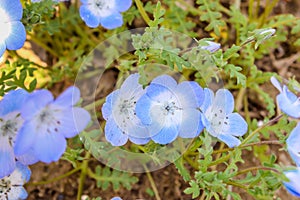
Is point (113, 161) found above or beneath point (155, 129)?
beneath

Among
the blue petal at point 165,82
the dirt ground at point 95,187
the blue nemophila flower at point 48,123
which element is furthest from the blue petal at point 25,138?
the dirt ground at point 95,187

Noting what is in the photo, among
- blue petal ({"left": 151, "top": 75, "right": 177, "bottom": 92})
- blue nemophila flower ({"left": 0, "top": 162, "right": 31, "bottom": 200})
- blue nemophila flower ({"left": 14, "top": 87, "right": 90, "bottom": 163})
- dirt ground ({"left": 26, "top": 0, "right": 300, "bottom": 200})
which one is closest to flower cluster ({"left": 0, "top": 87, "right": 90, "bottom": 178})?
blue nemophila flower ({"left": 14, "top": 87, "right": 90, "bottom": 163})

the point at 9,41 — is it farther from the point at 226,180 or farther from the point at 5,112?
the point at 226,180

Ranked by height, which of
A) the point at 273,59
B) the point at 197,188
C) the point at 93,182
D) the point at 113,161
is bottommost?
the point at 93,182

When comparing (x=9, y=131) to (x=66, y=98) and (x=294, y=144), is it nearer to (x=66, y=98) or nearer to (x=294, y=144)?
(x=66, y=98)

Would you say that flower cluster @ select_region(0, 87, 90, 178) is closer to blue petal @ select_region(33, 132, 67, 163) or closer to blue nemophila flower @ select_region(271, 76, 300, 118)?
blue petal @ select_region(33, 132, 67, 163)

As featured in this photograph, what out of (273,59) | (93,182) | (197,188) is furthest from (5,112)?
(273,59)

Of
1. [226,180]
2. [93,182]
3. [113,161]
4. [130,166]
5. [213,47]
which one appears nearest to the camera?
[226,180]

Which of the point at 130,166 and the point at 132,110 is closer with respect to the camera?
the point at 132,110
